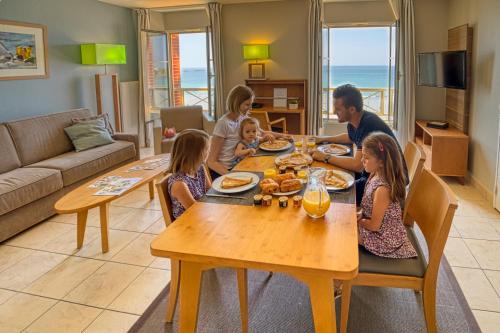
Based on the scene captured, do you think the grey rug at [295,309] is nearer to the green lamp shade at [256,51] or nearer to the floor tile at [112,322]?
the floor tile at [112,322]

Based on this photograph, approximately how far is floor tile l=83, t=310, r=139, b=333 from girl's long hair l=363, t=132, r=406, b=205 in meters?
1.52

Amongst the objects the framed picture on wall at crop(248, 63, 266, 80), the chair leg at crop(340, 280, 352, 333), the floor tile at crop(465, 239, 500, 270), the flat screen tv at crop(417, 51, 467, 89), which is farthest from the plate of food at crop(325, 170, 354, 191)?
the framed picture on wall at crop(248, 63, 266, 80)

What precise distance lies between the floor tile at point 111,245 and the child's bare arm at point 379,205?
2006 mm

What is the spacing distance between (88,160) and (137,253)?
1.61m

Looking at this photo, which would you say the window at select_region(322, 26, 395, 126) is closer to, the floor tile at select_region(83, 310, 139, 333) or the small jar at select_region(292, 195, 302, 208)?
the small jar at select_region(292, 195, 302, 208)

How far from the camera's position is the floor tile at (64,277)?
102 inches

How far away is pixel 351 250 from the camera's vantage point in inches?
54.9

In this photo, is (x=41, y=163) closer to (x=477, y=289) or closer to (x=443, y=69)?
(x=477, y=289)

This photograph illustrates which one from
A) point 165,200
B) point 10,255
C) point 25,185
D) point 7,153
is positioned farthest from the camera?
point 7,153

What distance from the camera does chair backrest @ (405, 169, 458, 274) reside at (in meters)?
1.67

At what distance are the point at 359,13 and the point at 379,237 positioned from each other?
510 centimetres

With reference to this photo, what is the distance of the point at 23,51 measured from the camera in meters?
4.62

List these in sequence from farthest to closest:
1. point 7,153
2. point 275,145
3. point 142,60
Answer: point 142,60, point 7,153, point 275,145

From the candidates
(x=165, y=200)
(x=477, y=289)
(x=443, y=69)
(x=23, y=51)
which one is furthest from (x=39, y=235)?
(x=443, y=69)
